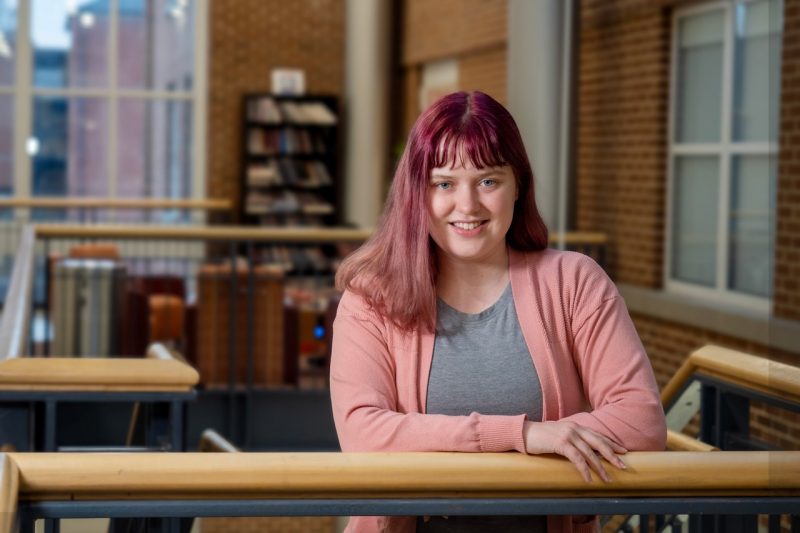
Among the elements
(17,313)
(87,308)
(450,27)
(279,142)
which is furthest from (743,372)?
(279,142)

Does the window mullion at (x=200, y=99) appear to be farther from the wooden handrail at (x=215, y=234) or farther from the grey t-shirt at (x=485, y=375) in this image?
the grey t-shirt at (x=485, y=375)

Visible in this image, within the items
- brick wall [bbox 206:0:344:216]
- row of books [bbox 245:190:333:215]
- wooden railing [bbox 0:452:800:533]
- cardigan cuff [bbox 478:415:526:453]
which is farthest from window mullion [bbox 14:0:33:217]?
wooden railing [bbox 0:452:800:533]

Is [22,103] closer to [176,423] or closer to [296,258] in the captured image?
[296,258]

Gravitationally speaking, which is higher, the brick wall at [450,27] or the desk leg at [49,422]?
the brick wall at [450,27]

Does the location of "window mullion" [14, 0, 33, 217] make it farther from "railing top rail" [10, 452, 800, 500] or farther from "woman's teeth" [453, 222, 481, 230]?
"railing top rail" [10, 452, 800, 500]

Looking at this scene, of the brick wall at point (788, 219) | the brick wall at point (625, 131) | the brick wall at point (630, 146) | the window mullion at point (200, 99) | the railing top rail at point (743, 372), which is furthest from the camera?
the window mullion at point (200, 99)

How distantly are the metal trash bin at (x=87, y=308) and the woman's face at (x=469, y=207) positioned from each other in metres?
5.05

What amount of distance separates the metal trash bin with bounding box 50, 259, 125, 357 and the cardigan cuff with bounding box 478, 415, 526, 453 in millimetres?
5241

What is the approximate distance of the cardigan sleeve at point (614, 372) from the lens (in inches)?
71.7

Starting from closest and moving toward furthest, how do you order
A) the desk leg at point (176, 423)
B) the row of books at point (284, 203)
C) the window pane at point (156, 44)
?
the desk leg at point (176, 423)
the row of books at point (284, 203)
the window pane at point (156, 44)

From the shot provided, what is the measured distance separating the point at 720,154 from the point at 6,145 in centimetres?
899

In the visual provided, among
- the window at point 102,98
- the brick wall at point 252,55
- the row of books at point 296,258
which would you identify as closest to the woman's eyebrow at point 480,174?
the row of books at point 296,258

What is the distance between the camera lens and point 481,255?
1915 mm

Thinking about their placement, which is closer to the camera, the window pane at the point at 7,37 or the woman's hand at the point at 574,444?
the woman's hand at the point at 574,444
